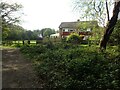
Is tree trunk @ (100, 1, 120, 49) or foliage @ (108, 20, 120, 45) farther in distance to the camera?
tree trunk @ (100, 1, 120, 49)

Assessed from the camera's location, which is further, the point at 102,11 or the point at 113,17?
the point at 102,11

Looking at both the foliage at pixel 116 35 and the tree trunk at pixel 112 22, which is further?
the tree trunk at pixel 112 22

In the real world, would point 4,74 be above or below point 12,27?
below

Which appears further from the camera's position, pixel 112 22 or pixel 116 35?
pixel 112 22

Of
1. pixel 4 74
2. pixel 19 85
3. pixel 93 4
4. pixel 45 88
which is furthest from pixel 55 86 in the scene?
pixel 93 4

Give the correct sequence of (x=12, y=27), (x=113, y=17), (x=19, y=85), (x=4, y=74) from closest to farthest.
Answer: (x=19, y=85), (x=4, y=74), (x=113, y=17), (x=12, y=27)

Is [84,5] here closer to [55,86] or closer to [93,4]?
[93,4]

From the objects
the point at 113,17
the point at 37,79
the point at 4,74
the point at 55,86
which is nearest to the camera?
the point at 55,86

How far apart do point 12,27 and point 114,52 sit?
27.4m

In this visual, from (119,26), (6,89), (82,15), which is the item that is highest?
(82,15)

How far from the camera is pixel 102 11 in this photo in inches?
770

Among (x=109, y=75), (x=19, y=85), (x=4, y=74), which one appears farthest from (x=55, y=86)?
(x=4, y=74)

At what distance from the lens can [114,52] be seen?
14.3 meters

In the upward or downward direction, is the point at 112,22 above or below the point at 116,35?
above
